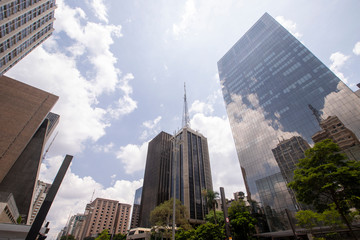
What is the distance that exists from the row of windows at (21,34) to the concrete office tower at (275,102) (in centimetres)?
7993

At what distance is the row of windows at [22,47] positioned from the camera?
149 feet

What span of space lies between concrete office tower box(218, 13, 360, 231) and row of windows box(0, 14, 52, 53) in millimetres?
79932

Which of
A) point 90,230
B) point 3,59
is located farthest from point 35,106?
point 90,230

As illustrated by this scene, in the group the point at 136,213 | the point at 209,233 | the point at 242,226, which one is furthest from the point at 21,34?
the point at 136,213

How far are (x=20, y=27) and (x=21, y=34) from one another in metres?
3.92

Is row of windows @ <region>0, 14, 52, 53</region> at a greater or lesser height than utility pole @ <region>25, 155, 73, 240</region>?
greater

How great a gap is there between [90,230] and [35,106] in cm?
11462

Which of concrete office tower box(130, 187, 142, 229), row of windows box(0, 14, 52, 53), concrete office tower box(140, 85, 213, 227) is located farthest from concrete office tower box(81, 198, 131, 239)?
row of windows box(0, 14, 52, 53)

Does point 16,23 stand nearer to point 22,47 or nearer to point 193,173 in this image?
point 22,47

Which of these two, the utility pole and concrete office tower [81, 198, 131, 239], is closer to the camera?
the utility pole

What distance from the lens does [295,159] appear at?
47.1m

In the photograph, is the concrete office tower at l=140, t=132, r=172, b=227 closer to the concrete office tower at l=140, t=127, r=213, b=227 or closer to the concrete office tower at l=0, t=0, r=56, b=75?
the concrete office tower at l=140, t=127, r=213, b=227

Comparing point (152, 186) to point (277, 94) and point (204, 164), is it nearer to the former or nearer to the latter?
point (204, 164)

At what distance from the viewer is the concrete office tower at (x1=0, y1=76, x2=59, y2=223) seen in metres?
52.5
